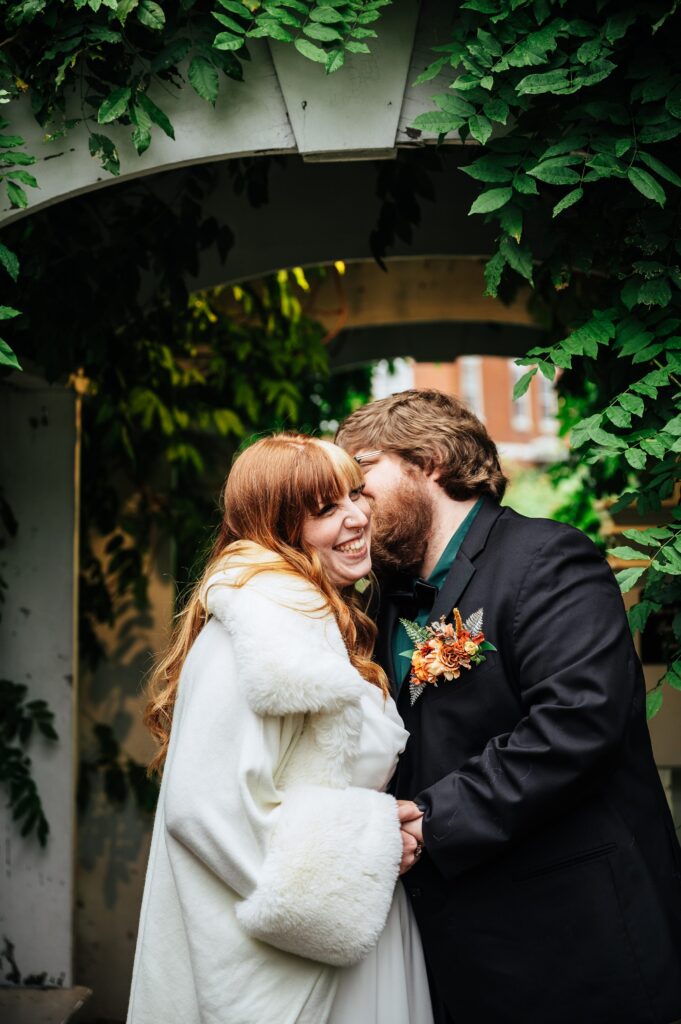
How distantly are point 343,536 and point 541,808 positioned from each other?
710 millimetres

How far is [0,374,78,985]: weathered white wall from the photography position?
376cm

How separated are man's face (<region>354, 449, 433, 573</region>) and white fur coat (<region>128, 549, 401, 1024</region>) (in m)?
0.51

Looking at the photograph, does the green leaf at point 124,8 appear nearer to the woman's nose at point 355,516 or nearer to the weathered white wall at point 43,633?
Answer: the woman's nose at point 355,516

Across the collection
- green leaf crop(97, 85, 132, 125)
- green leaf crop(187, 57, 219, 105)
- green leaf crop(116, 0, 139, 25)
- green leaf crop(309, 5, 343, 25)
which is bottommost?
green leaf crop(97, 85, 132, 125)

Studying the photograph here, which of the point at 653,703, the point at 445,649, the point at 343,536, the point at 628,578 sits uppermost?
the point at 343,536

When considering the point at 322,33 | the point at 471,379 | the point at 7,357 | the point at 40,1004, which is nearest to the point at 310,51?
the point at 322,33

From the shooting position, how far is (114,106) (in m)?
2.38

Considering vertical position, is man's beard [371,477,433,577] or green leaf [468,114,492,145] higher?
green leaf [468,114,492,145]

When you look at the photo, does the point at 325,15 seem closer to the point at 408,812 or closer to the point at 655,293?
the point at 655,293

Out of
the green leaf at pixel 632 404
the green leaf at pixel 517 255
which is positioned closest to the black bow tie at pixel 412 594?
the green leaf at pixel 632 404

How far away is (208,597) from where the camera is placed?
2186 mm

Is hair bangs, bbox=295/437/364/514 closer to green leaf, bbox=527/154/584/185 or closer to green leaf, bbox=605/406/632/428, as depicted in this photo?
green leaf, bbox=605/406/632/428

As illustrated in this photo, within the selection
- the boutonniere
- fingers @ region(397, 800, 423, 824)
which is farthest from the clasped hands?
the boutonniere

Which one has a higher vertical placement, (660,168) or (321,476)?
(660,168)
